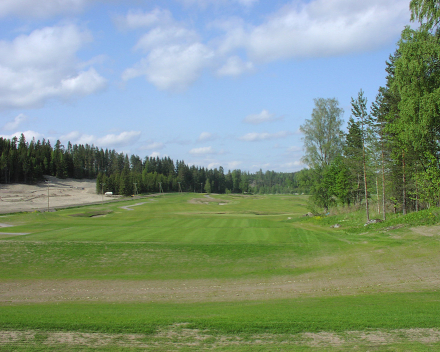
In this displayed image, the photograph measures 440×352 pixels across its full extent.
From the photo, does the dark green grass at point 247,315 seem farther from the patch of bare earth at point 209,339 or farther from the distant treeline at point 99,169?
the distant treeline at point 99,169

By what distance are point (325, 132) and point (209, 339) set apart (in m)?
43.3

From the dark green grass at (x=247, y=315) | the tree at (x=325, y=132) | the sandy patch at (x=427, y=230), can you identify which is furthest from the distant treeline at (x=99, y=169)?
the dark green grass at (x=247, y=315)

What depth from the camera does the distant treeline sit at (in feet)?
426

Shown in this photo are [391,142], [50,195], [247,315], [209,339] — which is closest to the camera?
[209,339]

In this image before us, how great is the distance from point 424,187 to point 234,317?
2222cm

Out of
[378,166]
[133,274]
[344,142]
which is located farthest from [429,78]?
[344,142]

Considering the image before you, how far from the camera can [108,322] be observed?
356 inches

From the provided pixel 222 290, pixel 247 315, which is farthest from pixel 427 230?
pixel 247 315

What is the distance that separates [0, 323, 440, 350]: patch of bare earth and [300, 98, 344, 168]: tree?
40098mm

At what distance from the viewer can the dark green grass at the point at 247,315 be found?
28.0 ft

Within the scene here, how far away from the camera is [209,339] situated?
26.3 ft

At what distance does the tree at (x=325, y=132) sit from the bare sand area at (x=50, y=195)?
71.1 metres

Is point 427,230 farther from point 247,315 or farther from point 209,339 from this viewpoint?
point 209,339

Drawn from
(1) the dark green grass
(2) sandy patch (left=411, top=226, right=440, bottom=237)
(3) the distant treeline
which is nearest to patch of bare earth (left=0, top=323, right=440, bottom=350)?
(1) the dark green grass
